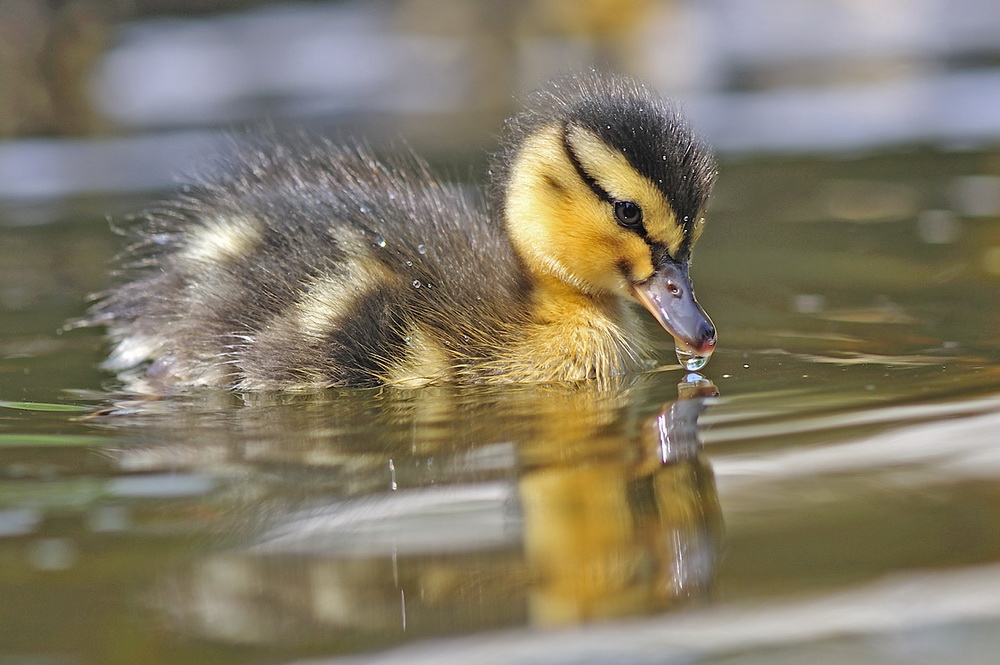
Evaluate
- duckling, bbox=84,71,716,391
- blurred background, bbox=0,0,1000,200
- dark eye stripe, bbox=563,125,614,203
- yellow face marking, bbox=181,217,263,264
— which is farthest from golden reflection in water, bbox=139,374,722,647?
blurred background, bbox=0,0,1000,200

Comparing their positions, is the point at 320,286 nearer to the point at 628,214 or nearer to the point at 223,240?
the point at 223,240

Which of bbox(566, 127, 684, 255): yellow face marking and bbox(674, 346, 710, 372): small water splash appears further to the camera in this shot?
bbox(674, 346, 710, 372): small water splash

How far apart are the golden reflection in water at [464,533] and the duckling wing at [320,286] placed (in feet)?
1.07

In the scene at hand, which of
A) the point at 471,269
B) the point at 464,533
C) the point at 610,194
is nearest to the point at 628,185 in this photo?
the point at 610,194

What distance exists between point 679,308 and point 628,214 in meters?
0.23

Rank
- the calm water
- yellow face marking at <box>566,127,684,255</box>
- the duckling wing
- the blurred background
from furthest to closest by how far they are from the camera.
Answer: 1. the blurred background
2. the duckling wing
3. yellow face marking at <box>566,127,684,255</box>
4. the calm water

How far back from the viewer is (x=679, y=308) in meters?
3.08

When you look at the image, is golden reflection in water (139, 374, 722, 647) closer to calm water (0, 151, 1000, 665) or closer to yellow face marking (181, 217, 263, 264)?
calm water (0, 151, 1000, 665)

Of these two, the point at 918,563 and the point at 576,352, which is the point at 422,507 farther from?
the point at 576,352

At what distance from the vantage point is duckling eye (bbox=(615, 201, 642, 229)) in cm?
304

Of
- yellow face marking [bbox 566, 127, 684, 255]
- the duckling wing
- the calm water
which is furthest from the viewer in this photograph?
the duckling wing

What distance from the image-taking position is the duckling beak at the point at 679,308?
3.05 m

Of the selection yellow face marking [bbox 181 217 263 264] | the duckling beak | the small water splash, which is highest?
yellow face marking [bbox 181 217 263 264]

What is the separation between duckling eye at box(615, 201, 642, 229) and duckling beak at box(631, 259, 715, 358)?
0.38 feet
